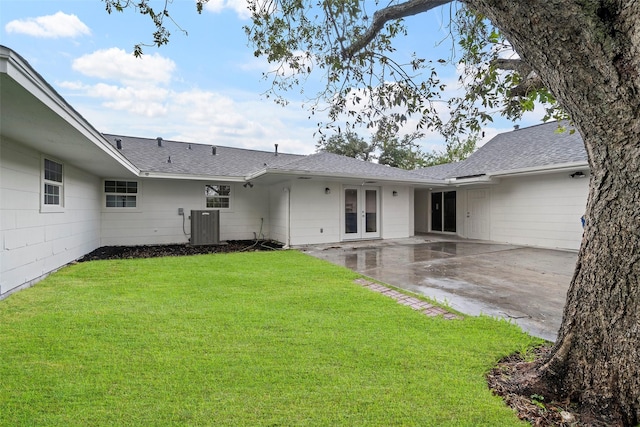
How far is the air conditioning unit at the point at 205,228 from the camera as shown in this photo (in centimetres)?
985

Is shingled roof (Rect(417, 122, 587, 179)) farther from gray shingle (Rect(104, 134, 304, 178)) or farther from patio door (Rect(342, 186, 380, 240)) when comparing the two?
gray shingle (Rect(104, 134, 304, 178))

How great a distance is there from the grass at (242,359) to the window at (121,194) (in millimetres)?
5737

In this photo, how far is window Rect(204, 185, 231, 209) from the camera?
11.0 metres

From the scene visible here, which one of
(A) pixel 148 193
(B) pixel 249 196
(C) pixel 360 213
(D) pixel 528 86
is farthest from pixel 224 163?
(D) pixel 528 86

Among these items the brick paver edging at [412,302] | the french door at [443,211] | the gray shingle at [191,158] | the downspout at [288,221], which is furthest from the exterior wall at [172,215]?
the french door at [443,211]

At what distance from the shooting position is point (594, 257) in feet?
6.72

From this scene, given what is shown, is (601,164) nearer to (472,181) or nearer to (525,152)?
(472,181)

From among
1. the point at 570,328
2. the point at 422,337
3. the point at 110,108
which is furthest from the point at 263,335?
the point at 110,108

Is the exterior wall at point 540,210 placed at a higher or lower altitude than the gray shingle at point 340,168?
lower

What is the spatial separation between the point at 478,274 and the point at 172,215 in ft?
31.0

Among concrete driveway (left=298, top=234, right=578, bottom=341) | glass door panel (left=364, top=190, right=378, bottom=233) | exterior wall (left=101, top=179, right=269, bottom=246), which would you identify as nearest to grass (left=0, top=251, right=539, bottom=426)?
concrete driveway (left=298, top=234, right=578, bottom=341)

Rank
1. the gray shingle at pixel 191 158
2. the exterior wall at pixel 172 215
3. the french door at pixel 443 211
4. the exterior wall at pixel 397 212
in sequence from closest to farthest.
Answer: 1. the exterior wall at pixel 172 215
2. the gray shingle at pixel 191 158
3. the exterior wall at pixel 397 212
4. the french door at pixel 443 211

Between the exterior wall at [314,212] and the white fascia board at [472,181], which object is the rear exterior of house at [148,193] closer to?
the exterior wall at [314,212]

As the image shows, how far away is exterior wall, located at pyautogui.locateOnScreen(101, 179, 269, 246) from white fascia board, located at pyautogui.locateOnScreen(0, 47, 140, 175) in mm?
5599
